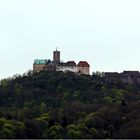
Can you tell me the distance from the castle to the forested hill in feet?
23.3

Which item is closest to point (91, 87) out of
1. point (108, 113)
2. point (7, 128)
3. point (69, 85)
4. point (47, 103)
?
point (69, 85)

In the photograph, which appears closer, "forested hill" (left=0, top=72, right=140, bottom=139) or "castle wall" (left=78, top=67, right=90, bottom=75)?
"forested hill" (left=0, top=72, right=140, bottom=139)

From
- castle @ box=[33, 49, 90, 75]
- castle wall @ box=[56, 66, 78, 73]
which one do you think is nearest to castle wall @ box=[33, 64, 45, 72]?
castle @ box=[33, 49, 90, 75]

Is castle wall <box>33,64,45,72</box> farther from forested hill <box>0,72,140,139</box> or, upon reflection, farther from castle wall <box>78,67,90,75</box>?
castle wall <box>78,67,90,75</box>

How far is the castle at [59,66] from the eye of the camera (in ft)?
522

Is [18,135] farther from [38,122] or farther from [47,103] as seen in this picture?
[47,103]

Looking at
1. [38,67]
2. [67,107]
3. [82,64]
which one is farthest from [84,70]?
[67,107]

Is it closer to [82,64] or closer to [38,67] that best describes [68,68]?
[82,64]

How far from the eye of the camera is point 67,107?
365ft

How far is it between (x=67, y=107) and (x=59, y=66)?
51.3m

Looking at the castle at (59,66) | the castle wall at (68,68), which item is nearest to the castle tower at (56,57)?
the castle at (59,66)

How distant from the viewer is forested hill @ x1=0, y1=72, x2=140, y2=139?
84188mm

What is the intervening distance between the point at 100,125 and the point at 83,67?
244ft

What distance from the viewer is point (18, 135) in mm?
79812
